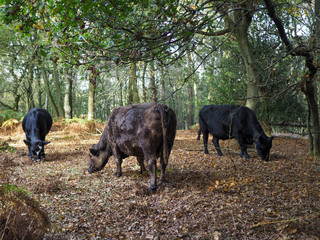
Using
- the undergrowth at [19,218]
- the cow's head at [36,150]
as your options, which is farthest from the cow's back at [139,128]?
the cow's head at [36,150]

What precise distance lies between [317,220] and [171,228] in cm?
227

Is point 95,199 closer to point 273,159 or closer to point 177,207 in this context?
point 177,207

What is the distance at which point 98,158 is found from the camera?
7.83 m

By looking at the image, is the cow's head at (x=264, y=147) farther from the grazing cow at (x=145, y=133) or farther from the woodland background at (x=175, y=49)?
the grazing cow at (x=145, y=133)

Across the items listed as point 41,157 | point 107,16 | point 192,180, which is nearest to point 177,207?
point 192,180

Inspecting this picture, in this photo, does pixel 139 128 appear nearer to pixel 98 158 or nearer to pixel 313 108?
pixel 98 158

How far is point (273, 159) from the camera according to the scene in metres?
9.23

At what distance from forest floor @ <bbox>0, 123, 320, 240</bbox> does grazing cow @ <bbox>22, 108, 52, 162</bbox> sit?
91cm

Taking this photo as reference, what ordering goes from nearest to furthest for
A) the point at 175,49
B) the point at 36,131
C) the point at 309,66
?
the point at 175,49 < the point at 309,66 < the point at 36,131

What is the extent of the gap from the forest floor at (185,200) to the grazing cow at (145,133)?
2.37 ft

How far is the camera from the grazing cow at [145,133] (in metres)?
6.10

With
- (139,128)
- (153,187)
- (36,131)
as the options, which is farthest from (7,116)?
(153,187)

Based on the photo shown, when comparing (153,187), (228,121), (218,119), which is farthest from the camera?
(218,119)

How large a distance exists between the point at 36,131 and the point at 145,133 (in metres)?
6.38
